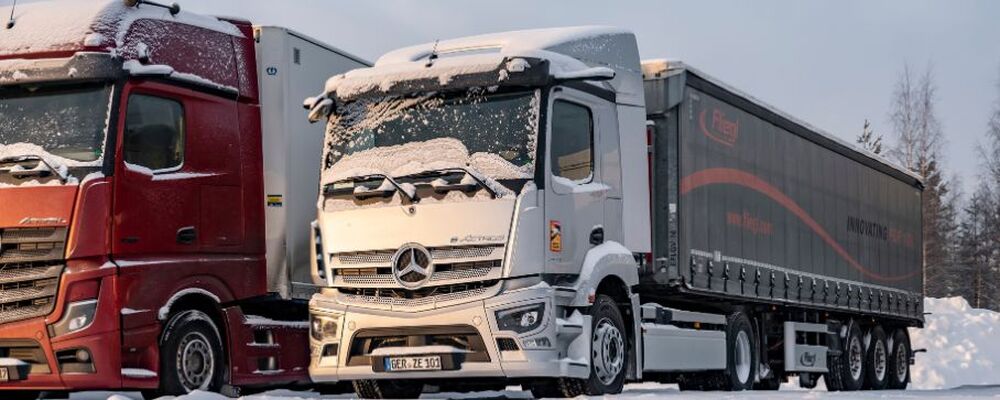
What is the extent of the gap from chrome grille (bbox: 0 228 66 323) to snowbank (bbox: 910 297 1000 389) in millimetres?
22428

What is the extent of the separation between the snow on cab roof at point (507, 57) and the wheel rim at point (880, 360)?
10397 mm

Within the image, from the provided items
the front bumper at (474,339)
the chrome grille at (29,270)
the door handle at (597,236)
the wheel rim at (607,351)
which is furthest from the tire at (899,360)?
the chrome grille at (29,270)

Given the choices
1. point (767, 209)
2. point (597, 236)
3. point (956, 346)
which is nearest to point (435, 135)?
point (597, 236)

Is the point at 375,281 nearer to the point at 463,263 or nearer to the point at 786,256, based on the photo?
the point at 463,263

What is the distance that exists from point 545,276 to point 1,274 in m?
4.70

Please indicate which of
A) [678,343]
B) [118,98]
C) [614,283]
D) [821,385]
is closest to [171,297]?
[118,98]

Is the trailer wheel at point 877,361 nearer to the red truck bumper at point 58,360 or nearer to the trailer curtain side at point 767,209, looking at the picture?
the trailer curtain side at point 767,209

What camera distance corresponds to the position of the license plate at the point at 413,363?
11992 mm

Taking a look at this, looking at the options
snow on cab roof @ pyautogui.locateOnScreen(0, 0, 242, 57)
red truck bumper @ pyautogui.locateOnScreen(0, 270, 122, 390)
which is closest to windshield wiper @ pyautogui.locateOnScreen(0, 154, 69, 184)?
red truck bumper @ pyautogui.locateOnScreen(0, 270, 122, 390)

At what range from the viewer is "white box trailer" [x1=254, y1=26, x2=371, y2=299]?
14.2 m

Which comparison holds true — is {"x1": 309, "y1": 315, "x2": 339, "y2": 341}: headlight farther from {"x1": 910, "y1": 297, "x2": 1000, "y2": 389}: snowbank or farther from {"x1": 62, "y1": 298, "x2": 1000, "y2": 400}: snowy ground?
{"x1": 910, "y1": 297, "x2": 1000, "y2": 389}: snowbank

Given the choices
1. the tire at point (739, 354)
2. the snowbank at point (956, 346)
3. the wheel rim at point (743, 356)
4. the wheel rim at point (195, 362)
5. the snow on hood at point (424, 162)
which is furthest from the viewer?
the snowbank at point (956, 346)

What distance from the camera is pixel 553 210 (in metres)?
12.1

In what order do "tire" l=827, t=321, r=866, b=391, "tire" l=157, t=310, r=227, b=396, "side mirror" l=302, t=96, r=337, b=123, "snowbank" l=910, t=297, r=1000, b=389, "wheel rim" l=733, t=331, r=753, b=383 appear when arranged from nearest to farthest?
"tire" l=157, t=310, r=227, b=396, "side mirror" l=302, t=96, r=337, b=123, "wheel rim" l=733, t=331, r=753, b=383, "tire" l=827, t=321, r=866, b=391, "snowbank" l=910, t=297, r=1000, b=389
